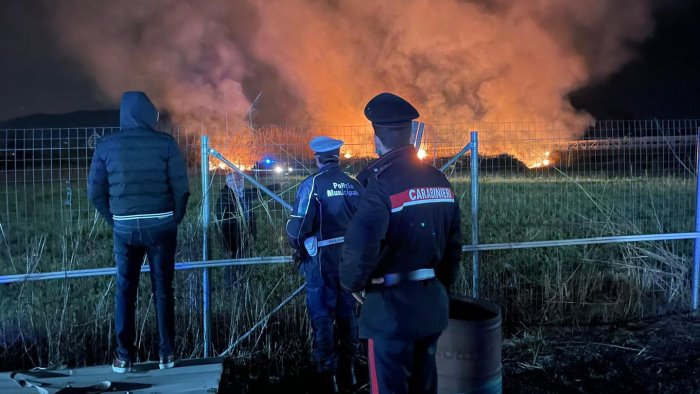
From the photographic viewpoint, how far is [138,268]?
458cm

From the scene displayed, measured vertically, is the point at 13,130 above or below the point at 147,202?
above

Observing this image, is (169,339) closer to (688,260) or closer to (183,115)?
(688,260)

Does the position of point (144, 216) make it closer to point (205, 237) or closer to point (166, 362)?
point (166, 362)

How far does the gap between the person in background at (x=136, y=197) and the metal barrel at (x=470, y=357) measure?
239 centimetres

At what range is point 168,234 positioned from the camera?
14.9 feet

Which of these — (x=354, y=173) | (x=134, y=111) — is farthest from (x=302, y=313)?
(x=134, y=111)

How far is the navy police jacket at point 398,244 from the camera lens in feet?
9.64

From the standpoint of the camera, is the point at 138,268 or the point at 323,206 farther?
the point at 323,206

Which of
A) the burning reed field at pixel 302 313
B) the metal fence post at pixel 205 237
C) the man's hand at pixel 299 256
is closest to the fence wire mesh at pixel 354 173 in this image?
the burning reed field at pixel 302 313

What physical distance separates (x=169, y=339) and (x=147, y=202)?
1.22 meters

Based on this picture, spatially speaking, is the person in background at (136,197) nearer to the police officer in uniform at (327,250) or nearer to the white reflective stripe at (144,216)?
the white reflective stripe at (144,216)

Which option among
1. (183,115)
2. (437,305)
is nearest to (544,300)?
(437,305)

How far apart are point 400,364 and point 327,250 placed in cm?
206

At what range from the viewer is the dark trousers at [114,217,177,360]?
14.5ft
